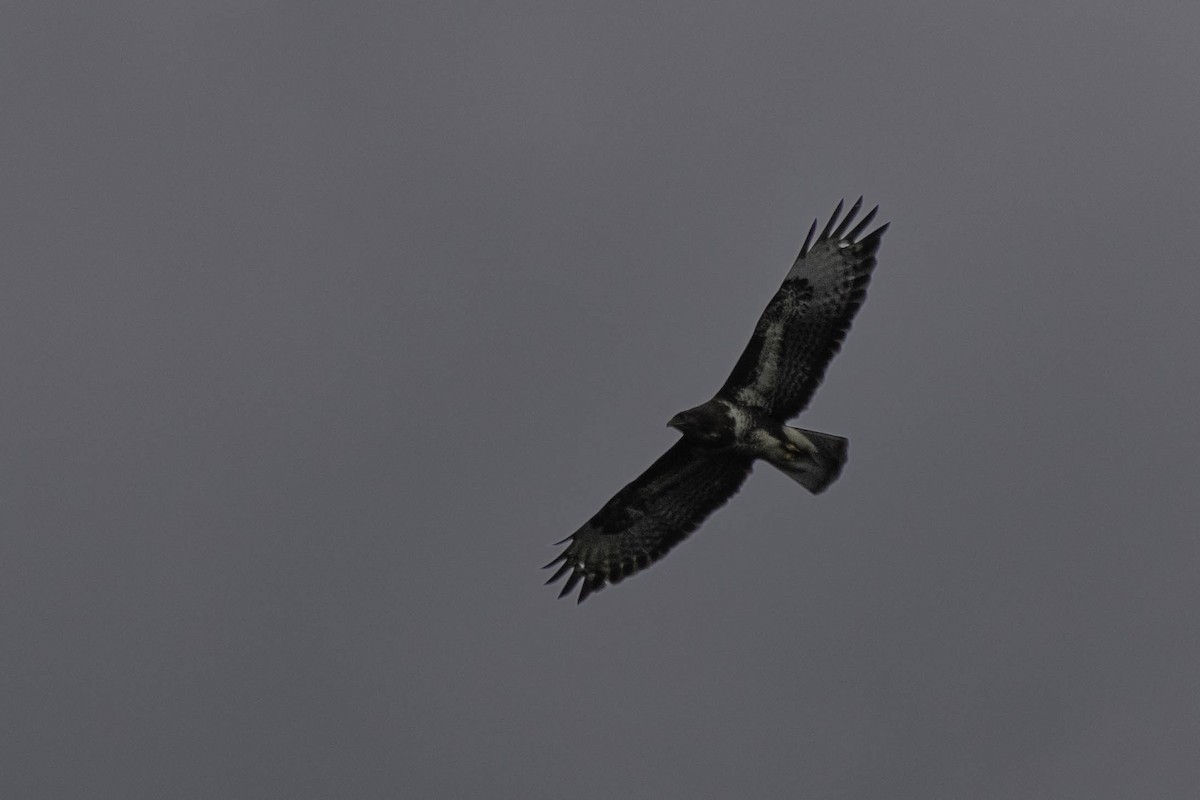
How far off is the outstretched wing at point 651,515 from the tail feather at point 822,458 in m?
0.89

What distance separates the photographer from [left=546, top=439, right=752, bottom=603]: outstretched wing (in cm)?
1989

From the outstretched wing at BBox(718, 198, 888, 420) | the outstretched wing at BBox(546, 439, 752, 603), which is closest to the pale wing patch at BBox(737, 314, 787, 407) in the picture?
the outstretched wing at BBox(718, 198, 888, 420)

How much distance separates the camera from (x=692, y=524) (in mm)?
20297

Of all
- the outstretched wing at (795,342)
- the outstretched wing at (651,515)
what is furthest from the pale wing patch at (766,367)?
the outstretched wing at (651,515)

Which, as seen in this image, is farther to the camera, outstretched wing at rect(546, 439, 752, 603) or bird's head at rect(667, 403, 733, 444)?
outstretched wing at rect(546, 439, 752, 603)

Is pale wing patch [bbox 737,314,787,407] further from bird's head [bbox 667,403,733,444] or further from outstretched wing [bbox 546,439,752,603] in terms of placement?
outstretched wing [bbox 546,439,752,603]

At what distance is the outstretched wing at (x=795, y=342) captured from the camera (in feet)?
62.3

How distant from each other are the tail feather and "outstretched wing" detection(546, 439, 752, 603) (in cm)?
89

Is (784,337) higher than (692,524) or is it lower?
higher

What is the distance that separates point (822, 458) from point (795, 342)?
4.43 feet

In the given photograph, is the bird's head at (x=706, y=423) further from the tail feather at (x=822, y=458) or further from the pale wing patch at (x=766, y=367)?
the tail feather at (x=822, y=458)

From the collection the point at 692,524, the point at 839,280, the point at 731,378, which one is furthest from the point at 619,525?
the point at 839,280

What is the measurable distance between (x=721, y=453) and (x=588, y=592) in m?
2.65

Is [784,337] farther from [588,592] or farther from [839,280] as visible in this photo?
A: [588,592]
